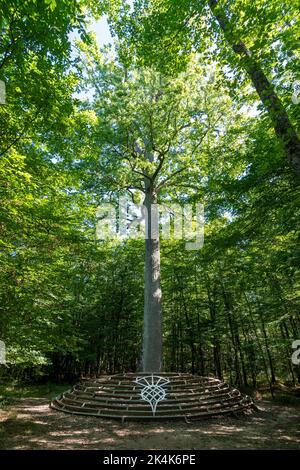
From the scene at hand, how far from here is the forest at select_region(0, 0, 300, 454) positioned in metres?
4.18

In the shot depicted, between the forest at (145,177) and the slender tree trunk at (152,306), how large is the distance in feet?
0.14

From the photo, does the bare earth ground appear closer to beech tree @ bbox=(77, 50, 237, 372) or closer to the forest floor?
the forest floor

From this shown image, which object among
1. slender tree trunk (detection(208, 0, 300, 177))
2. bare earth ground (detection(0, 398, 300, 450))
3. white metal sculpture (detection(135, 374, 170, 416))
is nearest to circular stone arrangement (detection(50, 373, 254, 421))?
white metal sculpture (detection(135, 374, 170, 416))

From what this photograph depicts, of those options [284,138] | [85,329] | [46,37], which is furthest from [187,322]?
[46,37]

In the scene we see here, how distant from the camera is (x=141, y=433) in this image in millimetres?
5559

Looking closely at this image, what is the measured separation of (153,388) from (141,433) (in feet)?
5.55

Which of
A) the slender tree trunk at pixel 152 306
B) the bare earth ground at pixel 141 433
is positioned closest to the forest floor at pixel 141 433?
the bare earth ground at pixel 141 433

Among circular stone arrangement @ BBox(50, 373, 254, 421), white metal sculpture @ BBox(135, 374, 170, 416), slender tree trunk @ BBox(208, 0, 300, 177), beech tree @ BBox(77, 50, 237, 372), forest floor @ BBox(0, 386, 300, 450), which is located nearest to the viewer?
slender tree trunk @ BBox(208, 0, 300, 177)

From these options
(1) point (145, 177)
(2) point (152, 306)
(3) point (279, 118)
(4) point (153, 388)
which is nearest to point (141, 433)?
(4) point (153, 388)

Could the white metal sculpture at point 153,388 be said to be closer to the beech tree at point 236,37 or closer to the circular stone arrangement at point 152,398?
the circular stone arrangement at point 152,398

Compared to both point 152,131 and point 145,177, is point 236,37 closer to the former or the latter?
point 152,131

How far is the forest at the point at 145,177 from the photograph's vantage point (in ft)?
13.7

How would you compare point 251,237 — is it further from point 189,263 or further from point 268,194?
point 189,263

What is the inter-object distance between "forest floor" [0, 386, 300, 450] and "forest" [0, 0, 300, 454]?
1.72 metres
